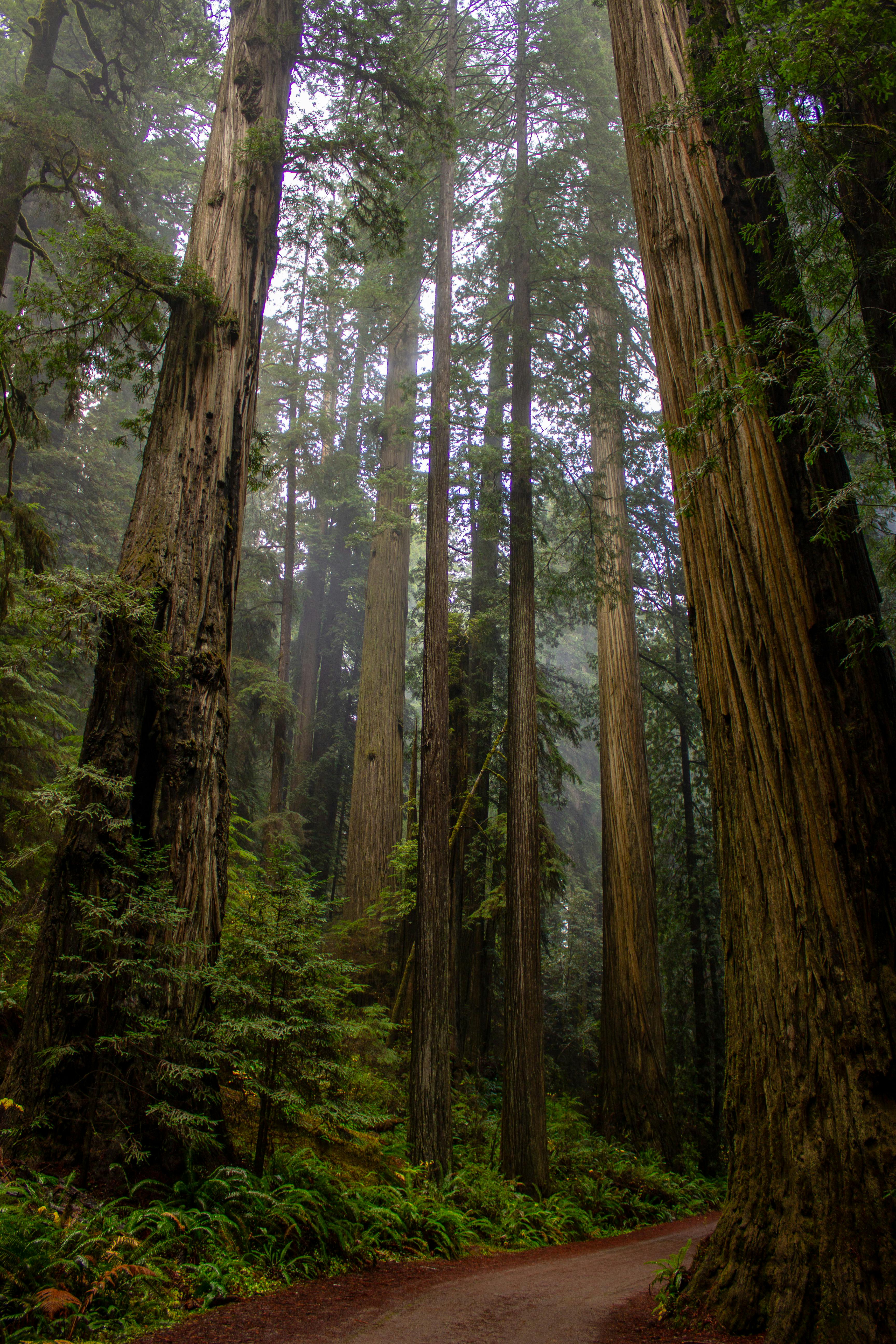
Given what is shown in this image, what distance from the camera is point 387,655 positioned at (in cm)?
1328

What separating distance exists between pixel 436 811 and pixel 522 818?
152cm

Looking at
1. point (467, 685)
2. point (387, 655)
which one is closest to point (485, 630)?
point (467, 685)

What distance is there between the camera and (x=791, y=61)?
266cm

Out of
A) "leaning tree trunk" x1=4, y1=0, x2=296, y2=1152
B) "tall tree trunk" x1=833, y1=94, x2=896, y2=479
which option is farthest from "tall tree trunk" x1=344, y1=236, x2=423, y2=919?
"tall tree trunk" x1=833, y1=94, x2=896, y2=479

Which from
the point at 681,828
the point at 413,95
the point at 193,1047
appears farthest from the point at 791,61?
the point at 681,828

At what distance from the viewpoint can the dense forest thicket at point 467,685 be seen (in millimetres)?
2723

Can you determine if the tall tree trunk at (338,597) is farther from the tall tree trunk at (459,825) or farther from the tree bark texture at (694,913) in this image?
the tree bark texture at (694,913)

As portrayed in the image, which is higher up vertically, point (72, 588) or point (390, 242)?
point (390, 242)

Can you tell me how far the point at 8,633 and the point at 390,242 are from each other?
6134 mm

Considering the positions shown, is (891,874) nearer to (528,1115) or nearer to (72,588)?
(72,588)

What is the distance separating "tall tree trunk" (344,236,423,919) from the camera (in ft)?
37.7

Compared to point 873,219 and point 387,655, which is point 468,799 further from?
point 873,219

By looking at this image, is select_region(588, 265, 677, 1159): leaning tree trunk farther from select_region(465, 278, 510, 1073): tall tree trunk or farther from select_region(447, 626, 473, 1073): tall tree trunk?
select_region(447, 626, 473, 1073): tall tree trunk

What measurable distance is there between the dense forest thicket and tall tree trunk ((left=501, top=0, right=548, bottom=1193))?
0.19ft
